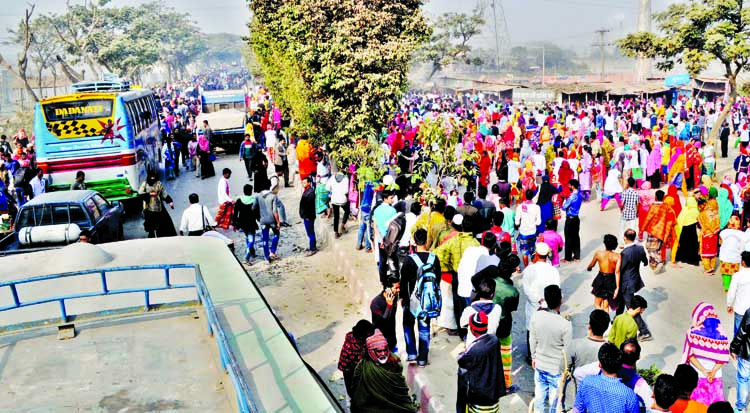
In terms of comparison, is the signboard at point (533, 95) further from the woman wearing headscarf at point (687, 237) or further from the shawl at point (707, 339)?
the shawl at point (707, 339)

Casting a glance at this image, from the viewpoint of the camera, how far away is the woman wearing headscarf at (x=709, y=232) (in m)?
10.2

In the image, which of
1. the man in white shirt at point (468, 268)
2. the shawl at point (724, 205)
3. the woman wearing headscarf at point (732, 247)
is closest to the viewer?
the man in white shirt at point (468, 268)

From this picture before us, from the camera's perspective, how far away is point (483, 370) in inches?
213

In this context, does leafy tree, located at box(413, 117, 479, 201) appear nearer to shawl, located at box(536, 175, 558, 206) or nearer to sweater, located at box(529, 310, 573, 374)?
shawl, located at box(536, 175, 558, 206)

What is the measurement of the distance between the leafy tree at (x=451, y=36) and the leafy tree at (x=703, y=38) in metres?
30.2

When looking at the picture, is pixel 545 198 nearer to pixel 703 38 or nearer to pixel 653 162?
pixel 653 162

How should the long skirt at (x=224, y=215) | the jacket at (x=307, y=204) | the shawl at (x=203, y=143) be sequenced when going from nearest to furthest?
the jacket at (x=307, y=204) → the long skirt at (x=224, y=215) → the shawl at (x=203, y=143)

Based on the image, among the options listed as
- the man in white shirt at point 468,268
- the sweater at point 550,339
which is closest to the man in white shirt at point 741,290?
the sweater at point 550,339

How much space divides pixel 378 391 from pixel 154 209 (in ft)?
27.3

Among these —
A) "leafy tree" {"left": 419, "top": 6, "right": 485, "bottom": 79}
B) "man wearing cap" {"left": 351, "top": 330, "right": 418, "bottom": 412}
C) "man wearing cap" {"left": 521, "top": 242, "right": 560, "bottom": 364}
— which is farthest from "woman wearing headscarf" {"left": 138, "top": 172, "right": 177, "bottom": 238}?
"leafy tree" {"left": 419, "top": 6, "right": 485, "bottom": 79}

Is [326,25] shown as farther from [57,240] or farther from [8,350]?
[8,350]

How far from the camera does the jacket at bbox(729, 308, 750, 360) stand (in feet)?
20.1

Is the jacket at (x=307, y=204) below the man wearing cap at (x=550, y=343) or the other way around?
the other way around

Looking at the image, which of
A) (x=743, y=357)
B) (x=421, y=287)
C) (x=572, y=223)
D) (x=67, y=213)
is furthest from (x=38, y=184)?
(x=743, y=357)
